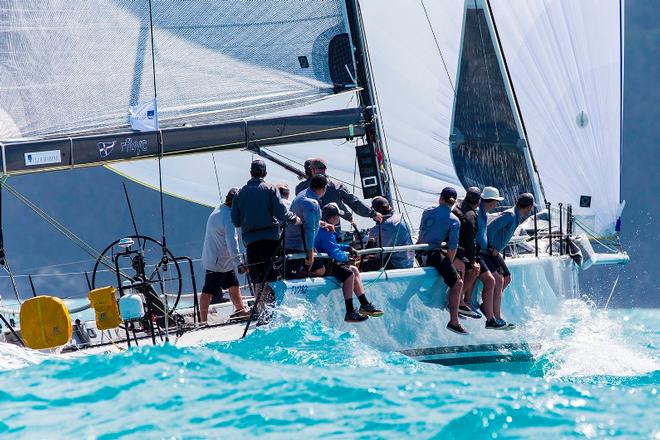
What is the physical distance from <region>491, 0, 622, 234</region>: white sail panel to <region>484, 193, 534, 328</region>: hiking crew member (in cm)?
255

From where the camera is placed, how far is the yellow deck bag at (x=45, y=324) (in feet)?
21.7

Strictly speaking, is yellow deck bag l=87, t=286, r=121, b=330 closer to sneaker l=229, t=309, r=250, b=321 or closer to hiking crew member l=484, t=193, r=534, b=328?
sneaker l=229, t=309, r=250, b=321

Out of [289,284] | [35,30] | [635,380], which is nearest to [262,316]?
[289,284]

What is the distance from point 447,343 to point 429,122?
3.38 metres

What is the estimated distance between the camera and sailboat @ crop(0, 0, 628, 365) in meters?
7.75

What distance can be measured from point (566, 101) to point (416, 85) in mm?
1416

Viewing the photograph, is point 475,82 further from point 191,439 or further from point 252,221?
point 191,439

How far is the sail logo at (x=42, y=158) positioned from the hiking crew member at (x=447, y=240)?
2428 mm

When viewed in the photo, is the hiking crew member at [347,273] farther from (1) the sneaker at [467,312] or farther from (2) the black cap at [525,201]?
(2) the black cap at [525,201]

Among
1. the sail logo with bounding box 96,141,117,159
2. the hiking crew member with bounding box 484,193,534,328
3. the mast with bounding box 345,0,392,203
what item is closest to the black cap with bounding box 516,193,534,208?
the hiking crew member with bounding box 484,193,534,328

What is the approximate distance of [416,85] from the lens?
Answer: 1095 centimetres

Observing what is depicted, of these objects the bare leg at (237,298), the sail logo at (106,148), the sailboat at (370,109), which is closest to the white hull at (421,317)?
the sailboat at (370,109)

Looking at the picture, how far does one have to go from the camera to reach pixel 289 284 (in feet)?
23.2

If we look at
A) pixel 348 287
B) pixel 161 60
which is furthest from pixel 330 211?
pixel 161 60
